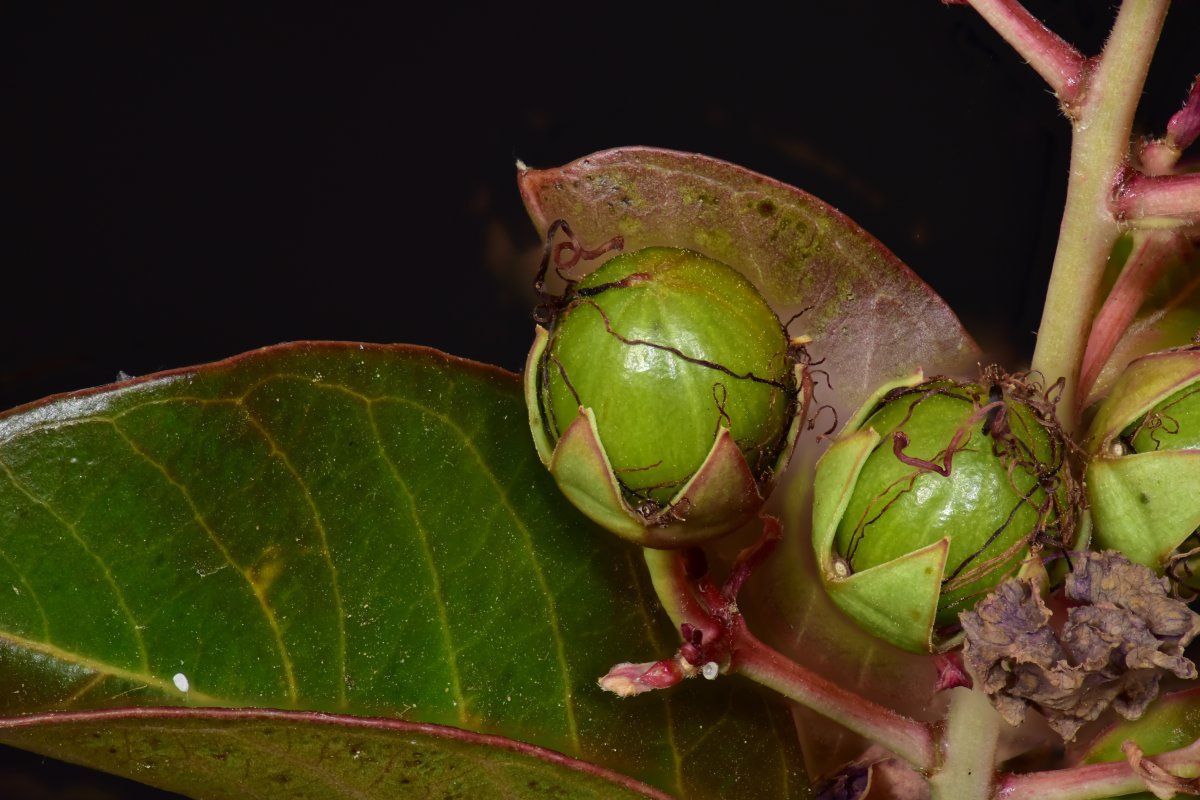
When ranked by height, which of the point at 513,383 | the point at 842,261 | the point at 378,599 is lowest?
the point at 378,599

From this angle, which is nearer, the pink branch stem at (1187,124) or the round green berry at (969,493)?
the round green berry at (969,493)

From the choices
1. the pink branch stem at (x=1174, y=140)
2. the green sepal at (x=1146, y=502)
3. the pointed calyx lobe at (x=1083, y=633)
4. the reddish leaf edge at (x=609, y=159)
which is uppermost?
the reddish leaf edge at (x=609, y=159)

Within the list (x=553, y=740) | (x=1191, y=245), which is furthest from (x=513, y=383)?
(x=1191, y=245)

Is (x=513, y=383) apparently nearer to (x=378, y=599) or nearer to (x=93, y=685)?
(x=378, y=599)

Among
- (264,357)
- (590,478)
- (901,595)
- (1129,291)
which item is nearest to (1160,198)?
(1129,291)

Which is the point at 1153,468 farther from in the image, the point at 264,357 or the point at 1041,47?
the point at 264,357

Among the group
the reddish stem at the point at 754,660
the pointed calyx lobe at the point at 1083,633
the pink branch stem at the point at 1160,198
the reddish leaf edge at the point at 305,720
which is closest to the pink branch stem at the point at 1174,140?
the pink branch stem at the point at 1160,198

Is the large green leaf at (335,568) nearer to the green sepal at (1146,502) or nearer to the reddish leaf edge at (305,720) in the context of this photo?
the reddish leaf edge at (305,720)
